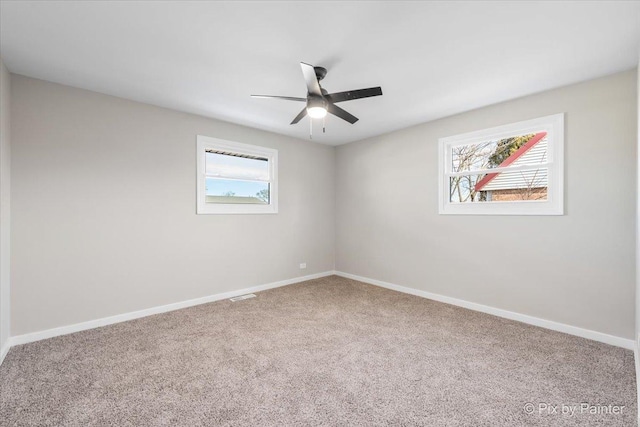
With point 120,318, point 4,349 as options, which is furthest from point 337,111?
point 4,349

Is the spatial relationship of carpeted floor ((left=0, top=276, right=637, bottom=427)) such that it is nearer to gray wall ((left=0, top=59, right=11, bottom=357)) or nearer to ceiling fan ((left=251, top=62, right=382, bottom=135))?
gray wall ((left=0, top=59, right=11, bottom=357))

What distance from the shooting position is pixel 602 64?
8.36 feet

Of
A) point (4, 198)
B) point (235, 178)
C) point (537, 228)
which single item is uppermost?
point (235, 178)

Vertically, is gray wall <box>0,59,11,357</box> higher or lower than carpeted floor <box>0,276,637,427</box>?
higher

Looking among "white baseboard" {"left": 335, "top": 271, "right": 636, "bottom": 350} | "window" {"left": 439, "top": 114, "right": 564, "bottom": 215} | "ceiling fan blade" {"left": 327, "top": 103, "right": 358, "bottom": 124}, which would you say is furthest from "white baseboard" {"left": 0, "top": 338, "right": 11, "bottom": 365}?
"window" {"left": 439, "top": 114, "right": 564, "bottom": 215}

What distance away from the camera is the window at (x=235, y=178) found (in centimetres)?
399

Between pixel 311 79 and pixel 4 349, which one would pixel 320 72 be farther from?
pixel 4 349

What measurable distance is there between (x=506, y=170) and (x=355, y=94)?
2.20 metres

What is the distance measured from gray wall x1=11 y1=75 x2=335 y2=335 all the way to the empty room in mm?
20

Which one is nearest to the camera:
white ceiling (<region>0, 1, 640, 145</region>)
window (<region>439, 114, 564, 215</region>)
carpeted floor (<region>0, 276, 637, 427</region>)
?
carpeted floor (<region>0, 276, 637, 427</region>)

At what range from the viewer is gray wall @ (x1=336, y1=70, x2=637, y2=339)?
2697 mm

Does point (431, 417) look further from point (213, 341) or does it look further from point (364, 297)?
point (364, 297)

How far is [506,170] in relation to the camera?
3463mm

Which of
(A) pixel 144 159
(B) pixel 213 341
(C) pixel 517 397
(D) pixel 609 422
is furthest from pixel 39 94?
(D) pixel 609 422
